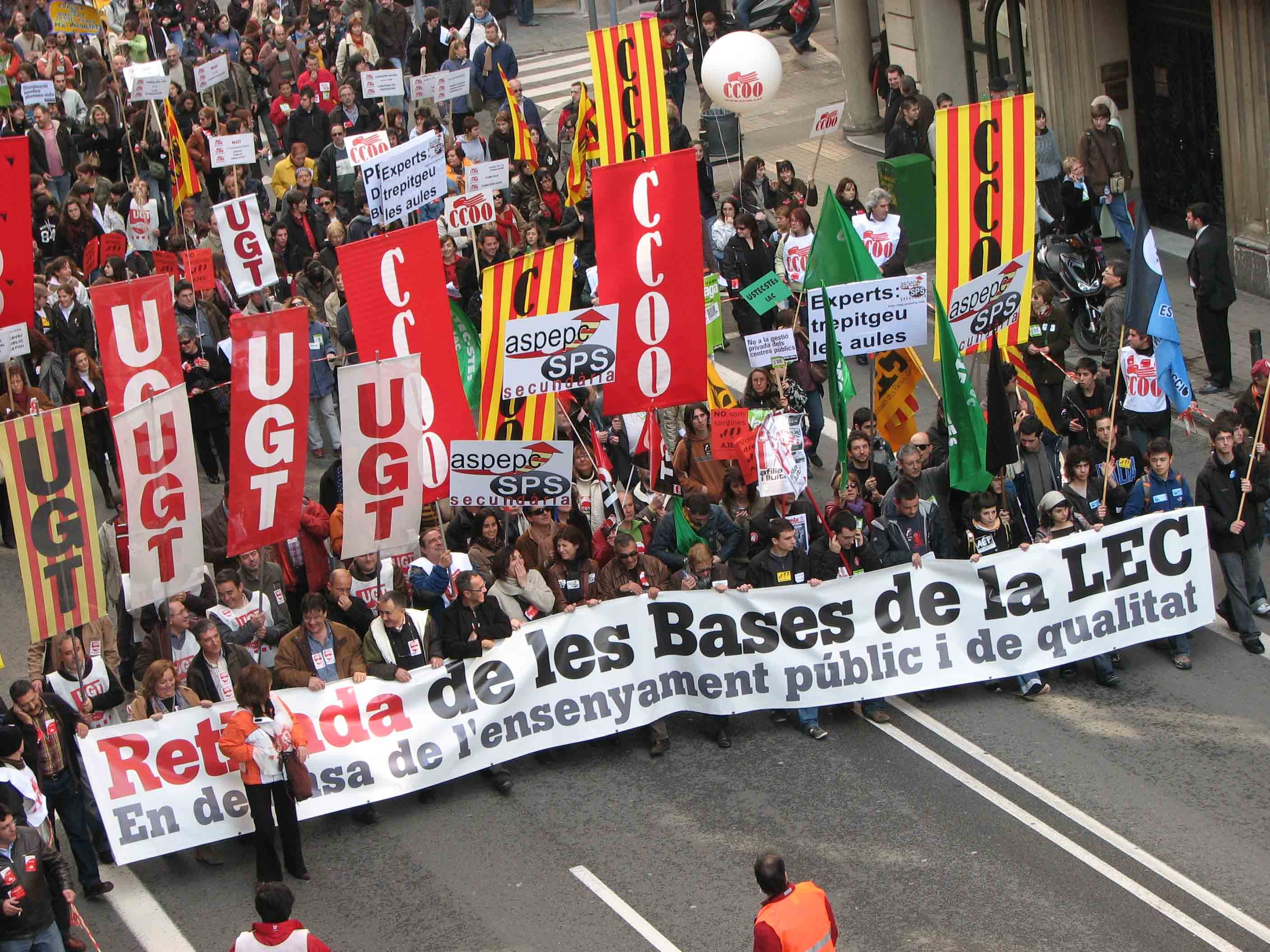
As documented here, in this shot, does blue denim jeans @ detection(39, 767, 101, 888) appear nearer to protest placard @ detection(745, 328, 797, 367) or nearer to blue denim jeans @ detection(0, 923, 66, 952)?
blue denim jeans @ detection(0, 923, 66, 952)

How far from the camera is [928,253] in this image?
2159 centimetres

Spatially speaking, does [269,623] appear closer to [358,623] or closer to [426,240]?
[358,623]

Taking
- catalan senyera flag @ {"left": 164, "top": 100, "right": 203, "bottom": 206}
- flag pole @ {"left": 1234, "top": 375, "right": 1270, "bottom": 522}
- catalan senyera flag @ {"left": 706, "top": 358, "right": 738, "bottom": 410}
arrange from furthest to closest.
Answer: catalan senyera flag @ {"left": 164, "top": 100, "right": 203, "bottom": 206}
catalan senyera flag @ {"left": 706, "top": 358, "right": 738, "bottom": 410}
flag pole @ {"left": 1234, "top": 375, "right": 1270, "bottom": 522}

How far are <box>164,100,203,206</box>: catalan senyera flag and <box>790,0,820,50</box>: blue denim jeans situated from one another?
1120cm

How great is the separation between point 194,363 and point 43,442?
19.2ft

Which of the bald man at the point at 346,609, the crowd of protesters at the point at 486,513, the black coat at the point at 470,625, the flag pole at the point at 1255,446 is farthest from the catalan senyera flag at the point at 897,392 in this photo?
the bald man at the point at 346,609

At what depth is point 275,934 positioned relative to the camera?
8875mm

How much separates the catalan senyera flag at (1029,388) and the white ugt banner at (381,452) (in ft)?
16.0

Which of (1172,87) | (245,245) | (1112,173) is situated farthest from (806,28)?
(245,245)

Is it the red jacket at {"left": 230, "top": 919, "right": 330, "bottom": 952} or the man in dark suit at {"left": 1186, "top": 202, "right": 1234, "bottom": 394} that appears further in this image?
the man in dark suit at {"left": 1186, "top": 202, "right": 1234, "bottom": 394}

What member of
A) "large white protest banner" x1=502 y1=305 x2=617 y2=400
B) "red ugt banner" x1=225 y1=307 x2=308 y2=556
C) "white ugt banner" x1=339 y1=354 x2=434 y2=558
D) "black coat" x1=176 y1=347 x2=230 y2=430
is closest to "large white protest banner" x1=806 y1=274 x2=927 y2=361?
"large white protest banner" x1=502 y1=305 x2=617 y2=400

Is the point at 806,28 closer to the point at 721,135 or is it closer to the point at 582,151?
the point at 721,135

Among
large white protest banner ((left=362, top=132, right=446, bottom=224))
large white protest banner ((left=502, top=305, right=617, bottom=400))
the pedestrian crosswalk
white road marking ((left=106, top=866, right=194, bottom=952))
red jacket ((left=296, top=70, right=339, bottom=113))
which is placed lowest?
white road marking ((left=106, top=866, right=194, bottom=952))

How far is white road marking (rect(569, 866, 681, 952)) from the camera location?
10430 mm
